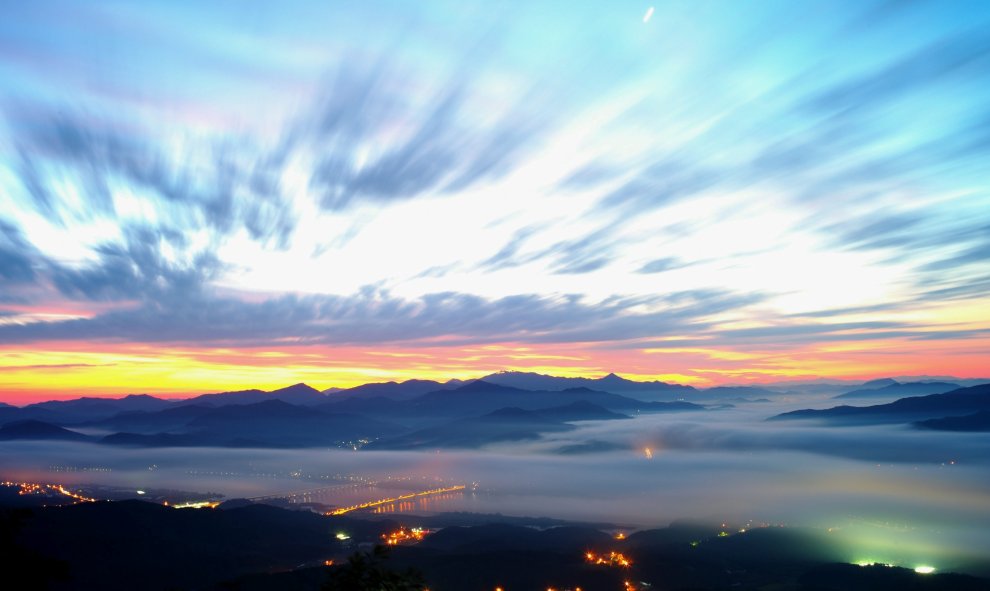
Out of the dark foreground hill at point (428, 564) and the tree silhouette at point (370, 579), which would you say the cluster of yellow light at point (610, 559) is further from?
the tree silhouette at point (370, 579)

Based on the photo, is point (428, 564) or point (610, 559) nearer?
point (428, 564)

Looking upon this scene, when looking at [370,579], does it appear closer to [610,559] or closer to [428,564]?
[428,564]

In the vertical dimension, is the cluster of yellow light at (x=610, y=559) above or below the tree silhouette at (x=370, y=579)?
below

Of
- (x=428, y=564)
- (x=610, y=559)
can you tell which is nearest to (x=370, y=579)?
(x=428, y=564)

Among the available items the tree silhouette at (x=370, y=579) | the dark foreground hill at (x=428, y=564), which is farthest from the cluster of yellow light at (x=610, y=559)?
the tree silhouette at (x=370, y=579)

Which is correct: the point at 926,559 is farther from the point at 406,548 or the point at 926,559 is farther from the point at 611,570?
the point at 406,548

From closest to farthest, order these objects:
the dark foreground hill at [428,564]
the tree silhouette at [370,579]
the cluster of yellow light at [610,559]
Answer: the tree silhouette at [370,579]
the dark foreground hill at [428,564]
the cluster of yellow light at [610,559]

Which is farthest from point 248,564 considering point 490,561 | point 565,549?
point 565,549

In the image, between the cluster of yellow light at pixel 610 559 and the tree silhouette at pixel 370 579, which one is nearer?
the tree silhouette at pixel 370 579
